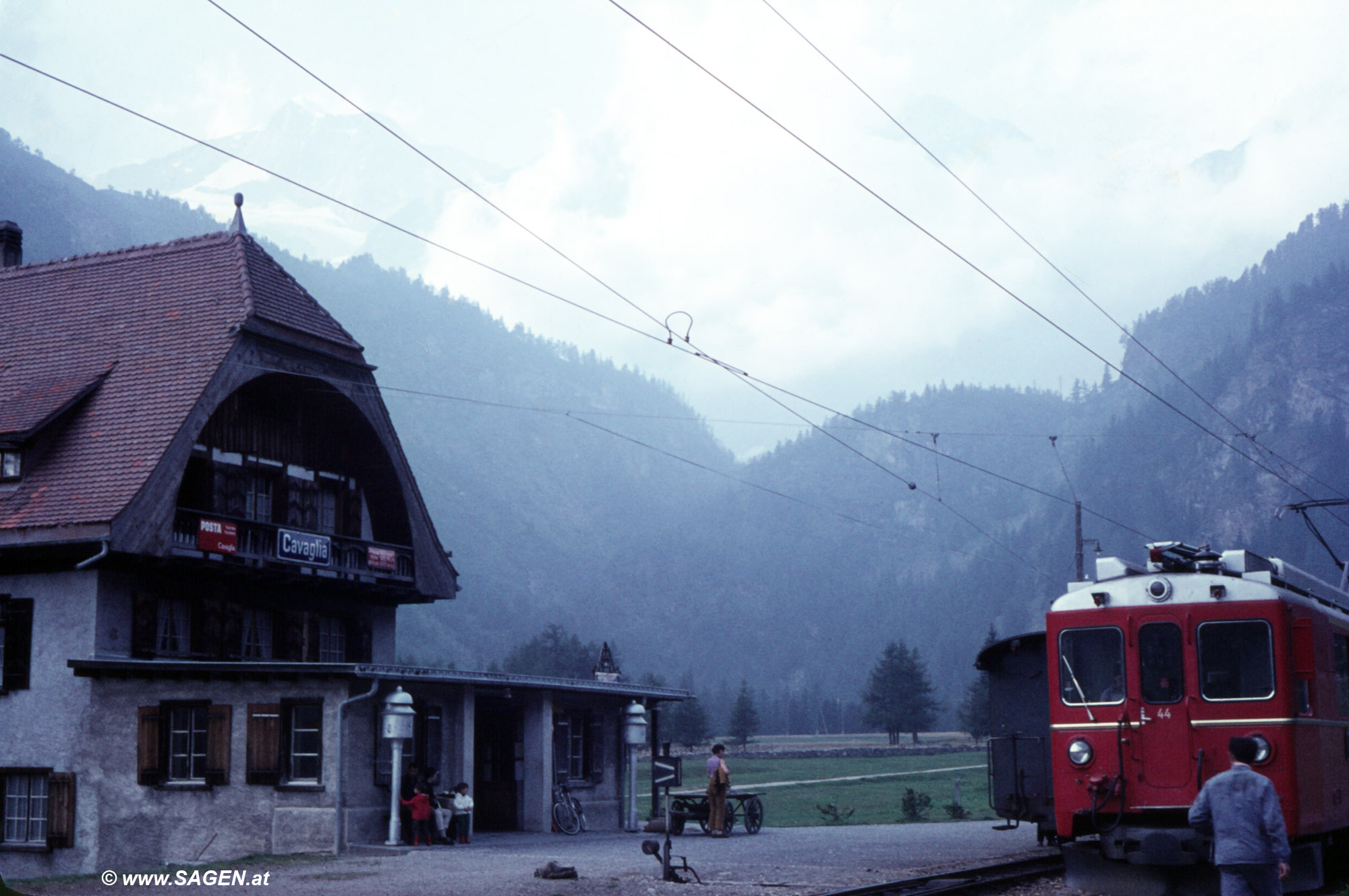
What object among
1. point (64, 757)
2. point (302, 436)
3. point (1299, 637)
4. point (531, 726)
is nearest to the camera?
point (1299, 637)

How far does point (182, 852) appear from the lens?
23.9 metres

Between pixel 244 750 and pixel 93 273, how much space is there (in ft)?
47.4

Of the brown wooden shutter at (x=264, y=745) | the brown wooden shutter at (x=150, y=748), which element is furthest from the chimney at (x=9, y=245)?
the brown wooden shutter at (x=264, y=745)

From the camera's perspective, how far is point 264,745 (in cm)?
2330

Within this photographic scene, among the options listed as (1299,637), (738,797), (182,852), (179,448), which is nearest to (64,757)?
(182,852)

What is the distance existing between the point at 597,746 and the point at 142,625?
32.2ft

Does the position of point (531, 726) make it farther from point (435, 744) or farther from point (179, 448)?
point (179, 448)

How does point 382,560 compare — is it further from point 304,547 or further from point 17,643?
point 17,643

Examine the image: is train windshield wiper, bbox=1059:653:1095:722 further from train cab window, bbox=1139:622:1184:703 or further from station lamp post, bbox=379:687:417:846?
station lamp post, bbox=379:687:417:846

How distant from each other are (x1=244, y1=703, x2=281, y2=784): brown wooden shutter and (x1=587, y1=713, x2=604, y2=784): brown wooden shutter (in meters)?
8.35

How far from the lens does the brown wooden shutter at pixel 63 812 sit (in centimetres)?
2508

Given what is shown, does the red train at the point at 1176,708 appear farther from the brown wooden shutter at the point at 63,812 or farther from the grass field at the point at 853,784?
the grass field at the point at 853,784

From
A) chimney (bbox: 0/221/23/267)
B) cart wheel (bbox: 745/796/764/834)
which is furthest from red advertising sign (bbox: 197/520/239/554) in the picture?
chimney (bbox: 0/221/23/267)

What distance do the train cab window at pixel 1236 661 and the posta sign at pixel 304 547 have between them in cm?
2014
